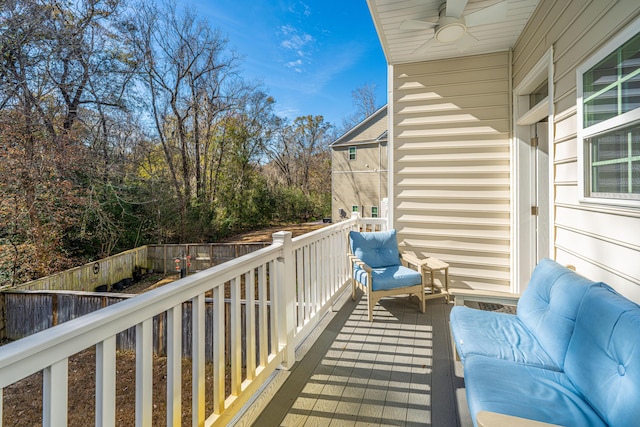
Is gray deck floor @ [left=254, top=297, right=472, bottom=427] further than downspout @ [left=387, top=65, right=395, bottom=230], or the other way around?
downspout @ [left=387, top=65, right=395, bottom=230]

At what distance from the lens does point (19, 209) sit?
→ 684 cm

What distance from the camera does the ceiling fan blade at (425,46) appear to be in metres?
3.55

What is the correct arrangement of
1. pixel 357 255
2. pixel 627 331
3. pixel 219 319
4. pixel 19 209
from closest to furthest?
pixel 627 331 < pixel 219 319 < pixel 357 255 < pixel 19 209

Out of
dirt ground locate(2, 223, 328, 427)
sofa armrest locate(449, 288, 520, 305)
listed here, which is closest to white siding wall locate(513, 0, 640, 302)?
sofa armrest locate(449, 288, 520, 305)

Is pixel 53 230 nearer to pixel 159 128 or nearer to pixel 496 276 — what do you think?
pixel 159 128

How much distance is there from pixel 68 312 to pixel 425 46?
23.6 feet

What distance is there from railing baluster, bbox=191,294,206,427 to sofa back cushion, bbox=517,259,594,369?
1908 mm

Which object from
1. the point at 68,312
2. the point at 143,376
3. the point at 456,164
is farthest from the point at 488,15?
the point at 68,312

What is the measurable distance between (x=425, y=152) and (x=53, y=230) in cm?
906

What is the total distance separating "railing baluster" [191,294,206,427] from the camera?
1489mm

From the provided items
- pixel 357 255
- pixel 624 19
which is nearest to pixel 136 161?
pixel 357 255

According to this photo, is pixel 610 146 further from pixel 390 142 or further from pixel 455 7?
pixel 390 142

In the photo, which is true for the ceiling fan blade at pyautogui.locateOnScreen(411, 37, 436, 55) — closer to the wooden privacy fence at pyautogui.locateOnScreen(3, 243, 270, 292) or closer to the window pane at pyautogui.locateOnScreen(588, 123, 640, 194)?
the window pane at pyautogui.locateOnScreen(588, 123, 640, 194)

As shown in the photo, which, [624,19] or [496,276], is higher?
[624,19]
